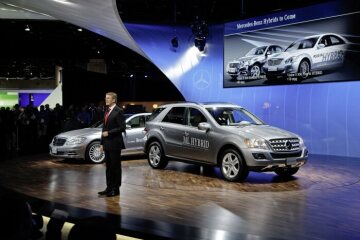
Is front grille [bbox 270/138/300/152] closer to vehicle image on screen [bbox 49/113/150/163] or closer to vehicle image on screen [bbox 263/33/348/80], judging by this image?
vehicle image on screen [bbox 49/113/150/163]

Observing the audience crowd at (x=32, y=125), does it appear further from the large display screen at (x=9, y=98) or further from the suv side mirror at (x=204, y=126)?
the large display screen at (x=9, y=98)

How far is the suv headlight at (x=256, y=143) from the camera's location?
8875mm

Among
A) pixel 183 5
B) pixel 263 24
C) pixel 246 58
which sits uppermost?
pixel 183 5

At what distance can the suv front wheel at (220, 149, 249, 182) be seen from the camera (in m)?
9.05

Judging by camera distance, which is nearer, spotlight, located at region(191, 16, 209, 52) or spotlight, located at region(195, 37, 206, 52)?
spotlight, located at region(191, 16, 209, 52)

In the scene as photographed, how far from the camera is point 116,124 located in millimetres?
7750

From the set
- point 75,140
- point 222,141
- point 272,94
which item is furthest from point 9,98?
point 222,141

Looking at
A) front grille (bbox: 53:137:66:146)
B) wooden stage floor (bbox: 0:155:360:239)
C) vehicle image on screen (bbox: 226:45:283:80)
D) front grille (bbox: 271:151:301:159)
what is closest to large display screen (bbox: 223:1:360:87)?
vehicle image on screen (bbox: 226:45:283:80)

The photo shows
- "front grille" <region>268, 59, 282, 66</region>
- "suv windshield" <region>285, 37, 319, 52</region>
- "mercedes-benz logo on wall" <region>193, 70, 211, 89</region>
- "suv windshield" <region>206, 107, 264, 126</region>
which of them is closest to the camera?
"suv windshield" <region>206, 107, 264, 126</region>

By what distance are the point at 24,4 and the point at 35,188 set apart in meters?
5.62

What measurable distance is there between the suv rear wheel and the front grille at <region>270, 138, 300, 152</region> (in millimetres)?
3106

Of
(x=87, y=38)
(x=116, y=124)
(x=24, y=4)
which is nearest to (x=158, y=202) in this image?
(x=116, y=124)

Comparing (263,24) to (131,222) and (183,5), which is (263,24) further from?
(131,222)

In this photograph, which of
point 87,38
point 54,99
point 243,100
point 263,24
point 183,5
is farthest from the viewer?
point 54,99
